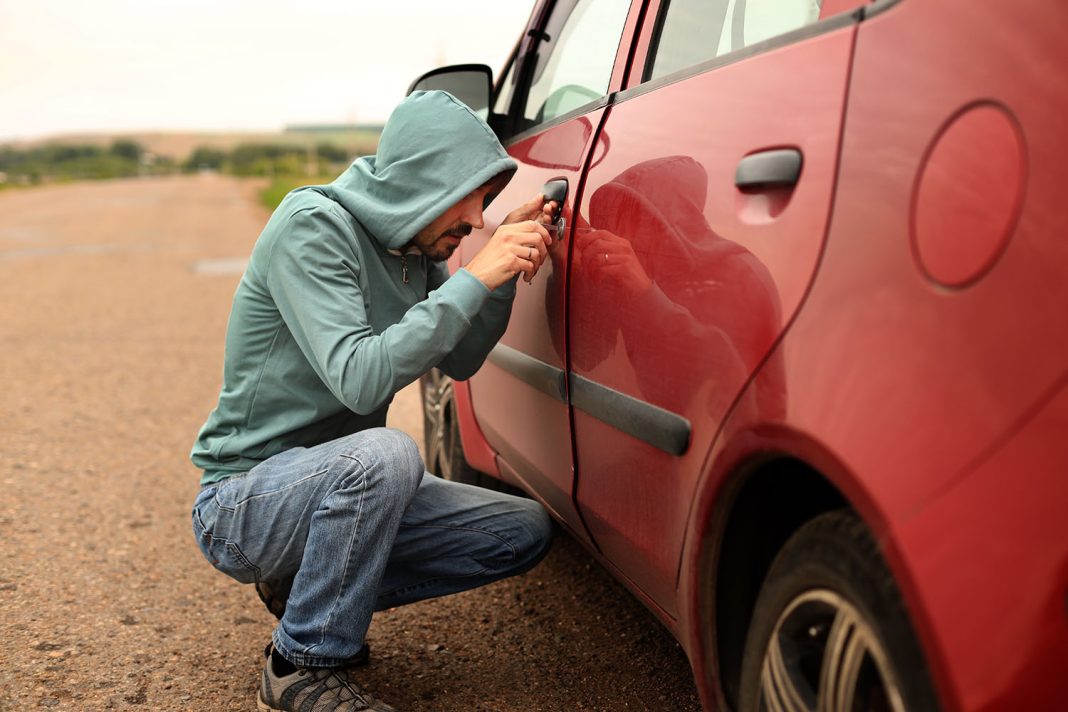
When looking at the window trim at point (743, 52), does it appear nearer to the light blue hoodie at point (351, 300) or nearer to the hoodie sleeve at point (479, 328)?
the light blue hoodie at point (351, 300)

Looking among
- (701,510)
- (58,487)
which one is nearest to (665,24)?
(701,510)

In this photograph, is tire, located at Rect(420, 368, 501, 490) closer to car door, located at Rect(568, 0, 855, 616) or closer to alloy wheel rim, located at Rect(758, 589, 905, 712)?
car door, located at Rect(568, 0, 855, 616)

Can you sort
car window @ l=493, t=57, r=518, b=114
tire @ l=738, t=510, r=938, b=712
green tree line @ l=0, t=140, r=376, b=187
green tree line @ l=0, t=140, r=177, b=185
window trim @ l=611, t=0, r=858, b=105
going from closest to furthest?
tire @ l=738, t=510, r=938, b=712
window trim @ l=611, t=0, r=858, b=105
car window @ l=493, t=57, r=518, b=114
green tree line @ l=0, t=140, r=376, b=187
green tree line @ l=0, t=140, r=177, b=185

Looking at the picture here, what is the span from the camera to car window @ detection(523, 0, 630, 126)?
237 cm

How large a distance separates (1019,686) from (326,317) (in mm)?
1495

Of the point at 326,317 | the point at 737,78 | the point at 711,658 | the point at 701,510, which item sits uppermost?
the point at 737,78

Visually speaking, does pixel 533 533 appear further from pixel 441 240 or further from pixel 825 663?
pixel 825 663

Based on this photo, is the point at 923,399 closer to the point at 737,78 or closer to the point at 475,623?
the point at 737,78

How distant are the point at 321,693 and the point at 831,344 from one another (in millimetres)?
1442

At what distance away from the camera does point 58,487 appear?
13.5ft

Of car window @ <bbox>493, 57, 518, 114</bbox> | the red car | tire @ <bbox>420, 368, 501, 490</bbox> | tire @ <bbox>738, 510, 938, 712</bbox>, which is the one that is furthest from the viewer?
tire @ <bbox>420, 368, 501, 490</bbox>

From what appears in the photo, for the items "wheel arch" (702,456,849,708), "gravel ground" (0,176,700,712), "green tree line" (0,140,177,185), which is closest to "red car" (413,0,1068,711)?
"wheel arch" (702,456,849,708)

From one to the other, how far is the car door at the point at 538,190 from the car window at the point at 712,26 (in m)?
0.12

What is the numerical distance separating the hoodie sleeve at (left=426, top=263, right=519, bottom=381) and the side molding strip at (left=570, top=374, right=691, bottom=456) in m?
0.40
